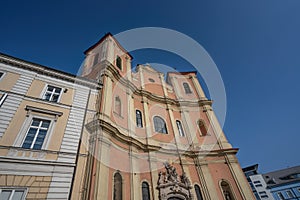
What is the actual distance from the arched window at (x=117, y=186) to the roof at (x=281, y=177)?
3902 cm

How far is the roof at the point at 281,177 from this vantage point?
108 ft

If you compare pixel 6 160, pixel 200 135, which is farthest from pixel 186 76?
pixel 6 160

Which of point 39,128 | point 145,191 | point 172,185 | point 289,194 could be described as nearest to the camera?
point 39,128

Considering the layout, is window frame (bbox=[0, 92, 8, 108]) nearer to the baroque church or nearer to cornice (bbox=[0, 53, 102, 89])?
the baroque church

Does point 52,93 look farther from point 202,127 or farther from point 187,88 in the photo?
point 187,88

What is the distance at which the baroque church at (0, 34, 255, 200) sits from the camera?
6.65m

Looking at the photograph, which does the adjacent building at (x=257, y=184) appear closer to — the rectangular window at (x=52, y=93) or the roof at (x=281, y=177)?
the roof at (x=281, y=177)

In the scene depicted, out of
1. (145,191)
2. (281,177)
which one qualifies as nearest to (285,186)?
(281,177)

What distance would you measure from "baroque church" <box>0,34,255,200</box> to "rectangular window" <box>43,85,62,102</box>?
53 mm

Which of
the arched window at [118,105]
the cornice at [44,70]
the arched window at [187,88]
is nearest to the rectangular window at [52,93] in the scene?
the cornice at [44,70]

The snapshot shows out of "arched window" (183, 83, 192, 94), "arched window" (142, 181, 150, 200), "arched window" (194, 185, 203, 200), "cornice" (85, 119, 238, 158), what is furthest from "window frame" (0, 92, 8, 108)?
"arched window" (183, 83, 192, 94)

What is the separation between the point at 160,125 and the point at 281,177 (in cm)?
3756

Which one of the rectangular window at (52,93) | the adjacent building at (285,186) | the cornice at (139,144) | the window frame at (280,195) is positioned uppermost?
the rectangular window at (52,93)

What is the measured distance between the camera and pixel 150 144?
40.8 ft
